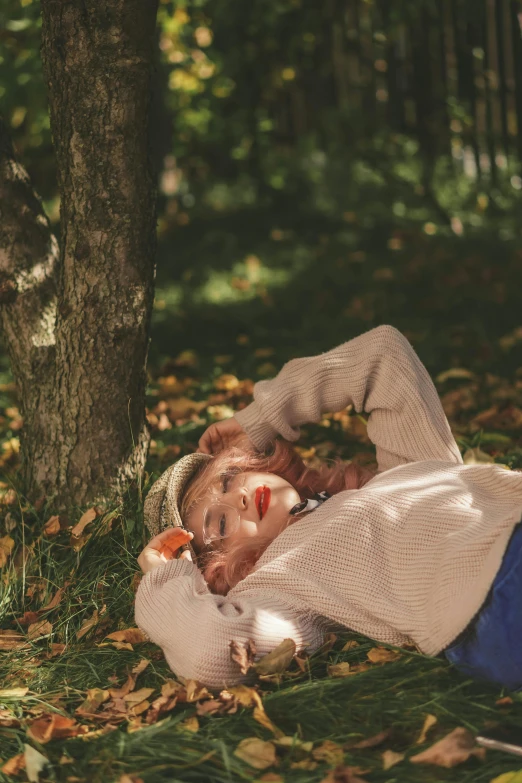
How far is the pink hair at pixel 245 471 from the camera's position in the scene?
9.24ft

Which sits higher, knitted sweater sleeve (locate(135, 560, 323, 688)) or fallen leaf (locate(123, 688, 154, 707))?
knitted sweater sleeve (locate(135, 560, 323, 688))

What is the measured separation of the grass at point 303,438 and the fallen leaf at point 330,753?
0.03 meters

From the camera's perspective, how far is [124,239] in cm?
320

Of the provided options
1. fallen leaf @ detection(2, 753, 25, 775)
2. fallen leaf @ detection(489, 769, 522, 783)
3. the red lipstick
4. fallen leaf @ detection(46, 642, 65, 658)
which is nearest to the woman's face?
the red lipstick

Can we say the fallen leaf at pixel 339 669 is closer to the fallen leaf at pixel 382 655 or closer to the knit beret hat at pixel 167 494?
the fallen leaf at pixel 382 655

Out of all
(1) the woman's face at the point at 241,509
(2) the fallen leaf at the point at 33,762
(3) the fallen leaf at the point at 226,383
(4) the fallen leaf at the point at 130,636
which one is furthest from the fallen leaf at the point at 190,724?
(3) the fallen leaf at the point at 226,383

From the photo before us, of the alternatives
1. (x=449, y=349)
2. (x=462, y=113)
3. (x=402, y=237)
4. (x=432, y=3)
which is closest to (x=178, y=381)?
(x=449, y=349)

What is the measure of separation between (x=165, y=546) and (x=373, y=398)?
2.80 ft

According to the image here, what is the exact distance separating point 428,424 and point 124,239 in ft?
4.03

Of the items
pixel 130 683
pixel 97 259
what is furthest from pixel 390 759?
pixel 97 259

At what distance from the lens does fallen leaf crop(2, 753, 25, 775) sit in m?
2.22

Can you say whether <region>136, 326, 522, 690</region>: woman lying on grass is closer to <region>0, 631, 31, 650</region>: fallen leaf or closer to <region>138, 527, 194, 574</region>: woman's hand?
<region>138, 527, 194, 574</region>: woman's hand

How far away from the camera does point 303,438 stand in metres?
4.21

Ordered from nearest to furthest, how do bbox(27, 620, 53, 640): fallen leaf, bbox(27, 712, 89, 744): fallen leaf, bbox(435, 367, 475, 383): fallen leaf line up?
bbox(27, 712, 89, 744): fallen leaf → bbox(27, 620, 53, 640): fallen leaf → bbox(435, 367, 475, 383): fallen leaf
